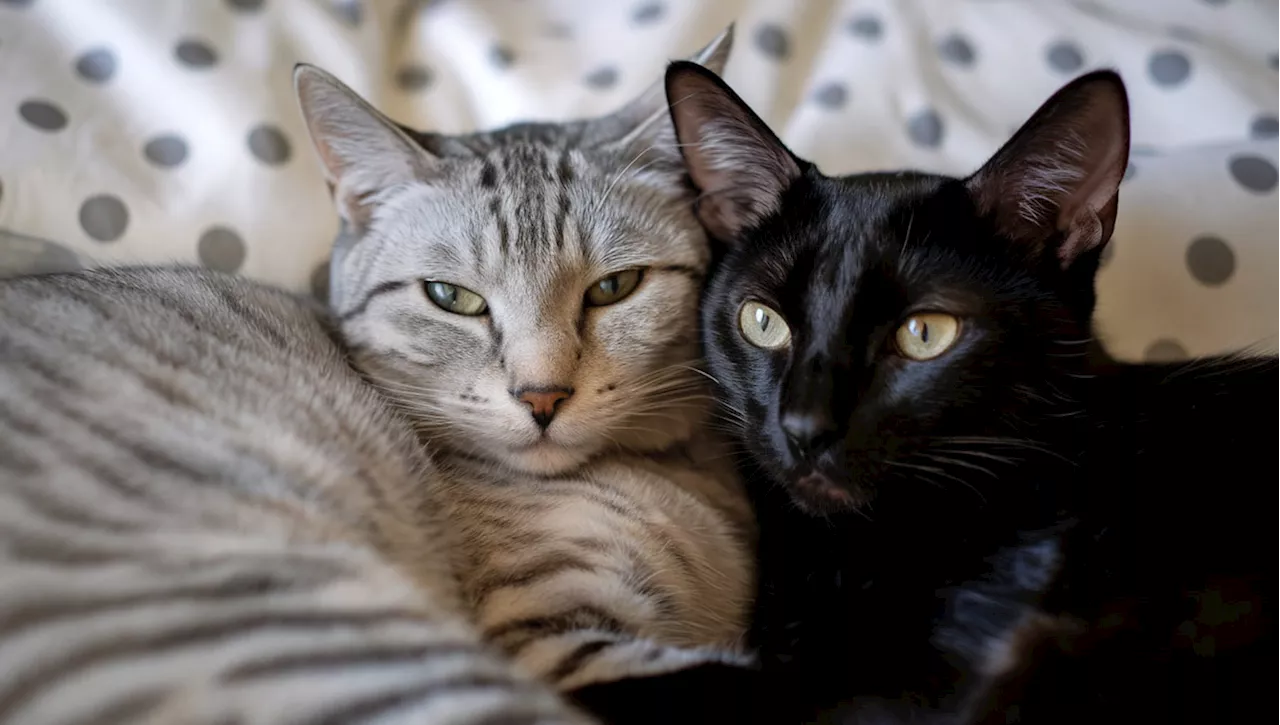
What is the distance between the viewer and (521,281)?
1369 millimetres

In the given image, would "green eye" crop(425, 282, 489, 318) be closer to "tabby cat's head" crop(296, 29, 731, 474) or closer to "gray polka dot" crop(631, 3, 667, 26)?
"tabby cat's head" crop(296, 29, 731, 474)

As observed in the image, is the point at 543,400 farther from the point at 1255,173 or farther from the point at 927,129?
the point at 1255,173

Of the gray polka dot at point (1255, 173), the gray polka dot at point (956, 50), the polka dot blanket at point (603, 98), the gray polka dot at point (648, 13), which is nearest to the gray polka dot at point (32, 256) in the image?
the polka dot blanket at point (603, 98)

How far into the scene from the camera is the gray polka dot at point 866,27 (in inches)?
83.8

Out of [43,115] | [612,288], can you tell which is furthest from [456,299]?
[43,115]

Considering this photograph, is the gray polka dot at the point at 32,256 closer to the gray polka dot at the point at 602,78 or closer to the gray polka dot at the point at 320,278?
the gray polka dot at the point at 320,278

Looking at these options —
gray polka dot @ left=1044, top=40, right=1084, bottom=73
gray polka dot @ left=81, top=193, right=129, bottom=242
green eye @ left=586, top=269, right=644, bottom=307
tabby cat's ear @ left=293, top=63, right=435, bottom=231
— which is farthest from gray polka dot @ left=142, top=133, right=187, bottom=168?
Answer: gray polka dot @ left=1044, top=40, right=1084, bottom=73

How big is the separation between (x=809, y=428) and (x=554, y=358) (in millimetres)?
381

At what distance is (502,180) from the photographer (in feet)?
4.91

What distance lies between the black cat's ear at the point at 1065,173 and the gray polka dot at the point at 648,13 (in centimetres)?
116

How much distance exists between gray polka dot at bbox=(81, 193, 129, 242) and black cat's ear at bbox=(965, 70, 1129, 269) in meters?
1.51

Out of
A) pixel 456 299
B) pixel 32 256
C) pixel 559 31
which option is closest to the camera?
pixel 456 299

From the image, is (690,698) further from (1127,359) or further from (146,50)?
(146,50)

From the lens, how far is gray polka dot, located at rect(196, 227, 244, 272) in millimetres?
1748
